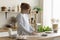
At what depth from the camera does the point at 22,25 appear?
280 centimetres

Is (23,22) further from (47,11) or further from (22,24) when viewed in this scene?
(47,11)

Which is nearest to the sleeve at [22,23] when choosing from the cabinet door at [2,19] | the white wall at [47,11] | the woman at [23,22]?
the woman at [23,22]

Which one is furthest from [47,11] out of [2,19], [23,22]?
[23,22]

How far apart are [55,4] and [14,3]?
158 centimetres

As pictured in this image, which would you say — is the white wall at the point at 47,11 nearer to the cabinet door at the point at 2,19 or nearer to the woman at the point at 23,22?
the cabinet door at the point at 2,19

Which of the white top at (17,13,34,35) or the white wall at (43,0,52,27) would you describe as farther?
the white wall at (43,0,52,27)

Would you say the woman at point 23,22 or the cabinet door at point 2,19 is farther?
the cabinet door at point 2,19

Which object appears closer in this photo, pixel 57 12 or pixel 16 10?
pixel 16 10

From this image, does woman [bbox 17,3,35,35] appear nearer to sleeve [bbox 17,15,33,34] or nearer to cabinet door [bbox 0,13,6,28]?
sleeve [bbox 17,15,33,34]

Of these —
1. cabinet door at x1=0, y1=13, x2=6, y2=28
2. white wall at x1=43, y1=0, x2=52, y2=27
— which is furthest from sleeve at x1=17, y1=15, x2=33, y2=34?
white wall at x1=43, y1=0, x2=52, y2=27

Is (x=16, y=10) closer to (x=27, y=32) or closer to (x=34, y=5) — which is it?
(x=34, y=5)

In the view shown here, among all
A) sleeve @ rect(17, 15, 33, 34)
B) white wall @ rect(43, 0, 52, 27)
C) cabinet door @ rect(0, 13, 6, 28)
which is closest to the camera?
sleeve @ rect(17, 15, 33, 34)

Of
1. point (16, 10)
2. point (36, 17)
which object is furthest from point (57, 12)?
point (16, 10)

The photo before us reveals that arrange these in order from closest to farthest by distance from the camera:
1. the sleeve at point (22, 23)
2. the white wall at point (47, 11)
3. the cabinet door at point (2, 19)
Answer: the sleeve at point (22, 23) < the cabinet door at point (2, 19) < the white wall at point (47, 11)
